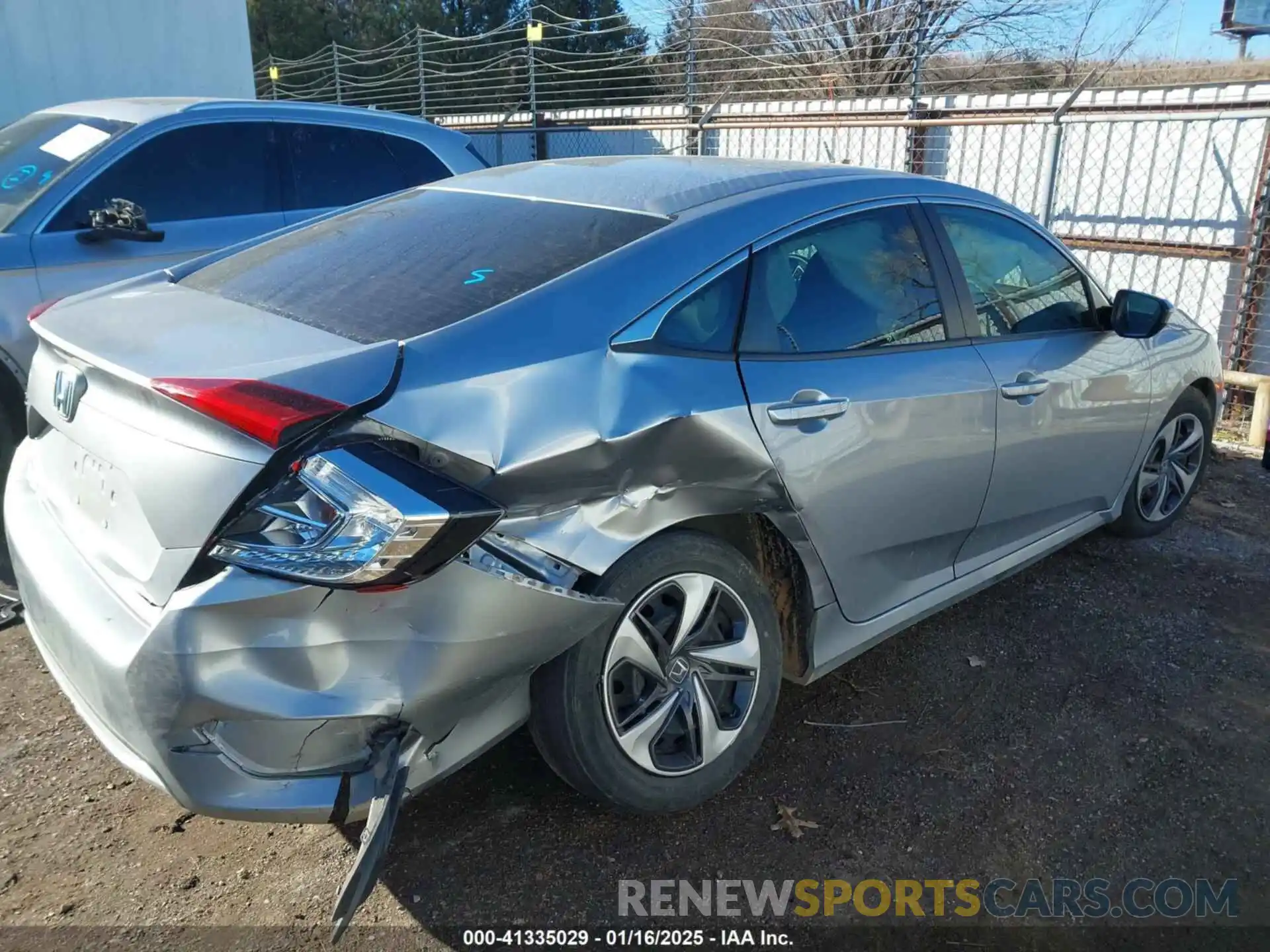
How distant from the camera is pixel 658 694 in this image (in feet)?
8.75

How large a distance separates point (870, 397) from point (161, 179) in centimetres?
391

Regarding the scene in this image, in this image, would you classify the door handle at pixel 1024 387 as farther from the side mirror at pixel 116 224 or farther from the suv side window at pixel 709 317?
the side mirror at pixel 116 224

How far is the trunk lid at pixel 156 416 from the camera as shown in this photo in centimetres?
206

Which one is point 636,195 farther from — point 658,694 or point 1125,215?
point 1125,215

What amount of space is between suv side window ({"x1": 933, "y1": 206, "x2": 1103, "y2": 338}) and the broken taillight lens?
7.34 ft

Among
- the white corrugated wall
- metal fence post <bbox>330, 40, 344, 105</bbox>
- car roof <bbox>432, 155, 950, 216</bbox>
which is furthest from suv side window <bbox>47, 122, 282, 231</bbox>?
metal fence post <bbox>330, 40, 344, 105</bbox>

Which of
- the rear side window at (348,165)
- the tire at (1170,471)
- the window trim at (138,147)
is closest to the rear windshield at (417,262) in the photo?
the window trim at (138,147)

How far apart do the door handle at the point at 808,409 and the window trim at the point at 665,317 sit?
0.64ft

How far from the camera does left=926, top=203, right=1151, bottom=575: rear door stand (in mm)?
3492

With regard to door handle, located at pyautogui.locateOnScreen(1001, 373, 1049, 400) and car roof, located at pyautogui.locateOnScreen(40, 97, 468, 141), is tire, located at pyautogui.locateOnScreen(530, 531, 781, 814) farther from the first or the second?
car roof, located at pyautogui.locateOnScreen(40, 97, 468, 141)

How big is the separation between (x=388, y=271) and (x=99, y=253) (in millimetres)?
2684

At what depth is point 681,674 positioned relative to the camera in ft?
8.87

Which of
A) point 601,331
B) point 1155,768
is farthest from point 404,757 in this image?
point 1155,768

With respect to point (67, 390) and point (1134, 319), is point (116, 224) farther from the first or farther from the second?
point (1134, 319)
